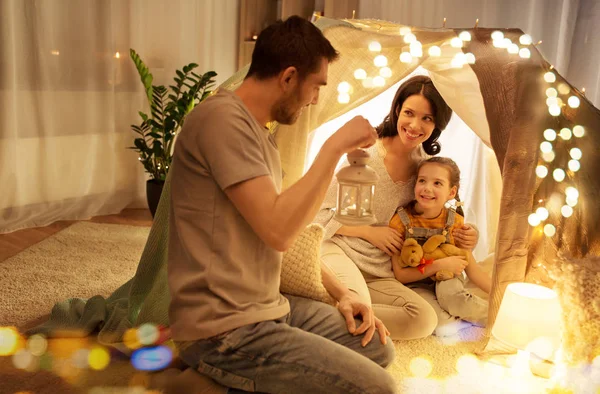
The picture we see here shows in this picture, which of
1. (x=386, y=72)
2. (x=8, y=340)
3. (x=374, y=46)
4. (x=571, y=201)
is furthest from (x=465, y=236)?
(x=8, y=340)

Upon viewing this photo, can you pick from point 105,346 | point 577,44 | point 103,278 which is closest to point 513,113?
point 105,346

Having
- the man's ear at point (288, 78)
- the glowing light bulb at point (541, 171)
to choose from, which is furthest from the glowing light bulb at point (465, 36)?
the man's ear at point (288, 78)

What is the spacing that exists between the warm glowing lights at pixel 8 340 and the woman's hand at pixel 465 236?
1.63m

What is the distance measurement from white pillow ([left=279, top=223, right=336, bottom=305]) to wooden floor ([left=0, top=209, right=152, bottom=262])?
1.68 meters

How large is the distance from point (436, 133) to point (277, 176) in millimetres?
1147

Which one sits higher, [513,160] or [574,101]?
[574,101]

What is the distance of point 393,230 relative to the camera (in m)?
2.26

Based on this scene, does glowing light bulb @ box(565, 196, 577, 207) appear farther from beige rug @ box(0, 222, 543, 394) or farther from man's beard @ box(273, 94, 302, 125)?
man's beard @ box(273, 94, 302, 125)

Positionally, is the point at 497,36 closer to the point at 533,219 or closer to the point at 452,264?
the point at 533,219

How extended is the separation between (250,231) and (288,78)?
342mm

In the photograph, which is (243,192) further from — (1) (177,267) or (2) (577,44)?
(2) (577,44)

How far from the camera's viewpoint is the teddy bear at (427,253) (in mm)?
2203

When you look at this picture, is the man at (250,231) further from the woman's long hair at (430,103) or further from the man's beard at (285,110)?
the woman's long hair at (430,103)

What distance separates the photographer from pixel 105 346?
2008mm
